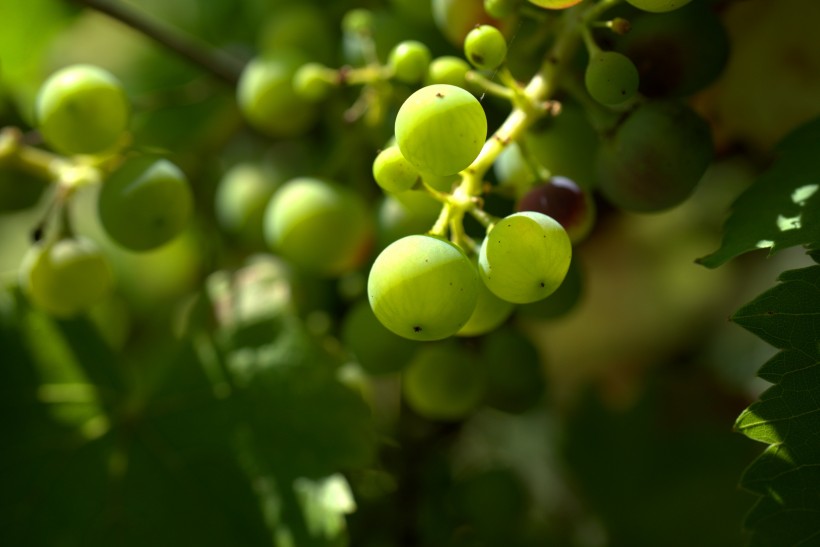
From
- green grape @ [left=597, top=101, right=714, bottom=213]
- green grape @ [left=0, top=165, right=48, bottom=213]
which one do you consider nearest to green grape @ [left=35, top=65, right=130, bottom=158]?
green grape @ [left=0, top=165, right=48, bottom=213]

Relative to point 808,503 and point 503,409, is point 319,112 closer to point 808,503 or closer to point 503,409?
point 503,409

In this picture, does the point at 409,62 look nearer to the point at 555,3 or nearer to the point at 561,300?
the point at 555,3

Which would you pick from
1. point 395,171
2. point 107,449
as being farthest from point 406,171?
point 107,449

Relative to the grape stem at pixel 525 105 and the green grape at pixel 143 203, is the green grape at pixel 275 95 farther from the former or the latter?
the grape stem at pixel 525 105

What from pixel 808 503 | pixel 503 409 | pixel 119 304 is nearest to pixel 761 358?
pixel 503 409

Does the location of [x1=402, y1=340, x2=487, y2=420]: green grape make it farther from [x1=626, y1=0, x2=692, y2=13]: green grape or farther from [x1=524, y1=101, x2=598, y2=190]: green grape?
[x1=626, y1=0, x2=692, y2=13]: green grape

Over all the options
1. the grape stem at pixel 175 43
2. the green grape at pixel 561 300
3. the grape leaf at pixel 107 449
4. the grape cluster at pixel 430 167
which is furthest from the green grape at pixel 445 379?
the grape stem at pixel 175 43

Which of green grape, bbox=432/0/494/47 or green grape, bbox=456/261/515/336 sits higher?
green grape, bbox=432/0/494/47
